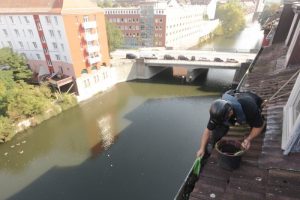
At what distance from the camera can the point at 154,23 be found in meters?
54.9

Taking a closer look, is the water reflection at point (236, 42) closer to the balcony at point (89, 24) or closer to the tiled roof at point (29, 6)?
the balcony at point (89, 24)

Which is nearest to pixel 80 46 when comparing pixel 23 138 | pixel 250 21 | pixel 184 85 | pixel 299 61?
pixel 23 138

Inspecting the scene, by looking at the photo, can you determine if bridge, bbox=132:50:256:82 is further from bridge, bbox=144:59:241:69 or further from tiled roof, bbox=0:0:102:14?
tiled roof, bbox=0:0:102:14

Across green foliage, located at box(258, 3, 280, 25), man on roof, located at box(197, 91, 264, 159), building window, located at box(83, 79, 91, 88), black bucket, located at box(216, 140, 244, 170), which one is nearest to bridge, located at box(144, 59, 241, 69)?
building window, located at box(83, 79, 91, 88)

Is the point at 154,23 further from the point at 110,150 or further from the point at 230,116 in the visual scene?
the point at 230,116

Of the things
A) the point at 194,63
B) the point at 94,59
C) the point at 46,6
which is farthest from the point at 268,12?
the point at 46,6

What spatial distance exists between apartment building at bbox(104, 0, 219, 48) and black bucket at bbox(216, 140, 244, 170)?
5250 cm

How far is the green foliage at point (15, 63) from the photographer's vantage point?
31.7 meters

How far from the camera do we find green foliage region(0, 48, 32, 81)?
31656 mm

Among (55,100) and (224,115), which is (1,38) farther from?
(224,115)

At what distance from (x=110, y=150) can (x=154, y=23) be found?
4057 cm

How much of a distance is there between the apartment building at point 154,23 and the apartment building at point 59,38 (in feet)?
71.7

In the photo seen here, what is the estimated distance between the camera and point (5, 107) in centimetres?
2670

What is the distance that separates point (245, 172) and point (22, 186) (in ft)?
67.1
